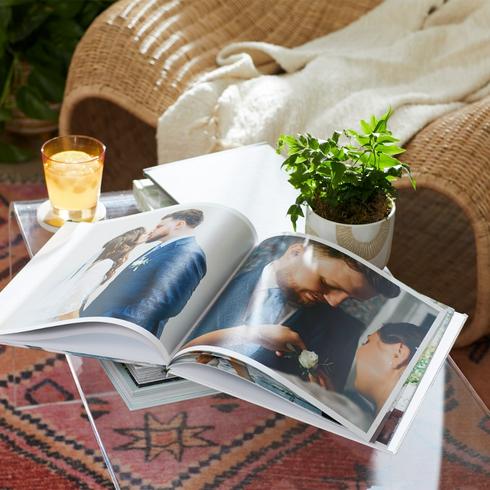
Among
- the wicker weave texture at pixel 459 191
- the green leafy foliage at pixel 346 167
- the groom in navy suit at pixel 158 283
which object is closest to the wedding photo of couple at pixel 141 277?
the groom in navy suit at pixel 158 283

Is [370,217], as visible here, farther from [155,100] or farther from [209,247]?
[155,100]

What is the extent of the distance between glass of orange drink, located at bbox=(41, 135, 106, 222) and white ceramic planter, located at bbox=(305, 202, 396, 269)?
0.31 m

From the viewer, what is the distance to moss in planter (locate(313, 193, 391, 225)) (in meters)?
0.98

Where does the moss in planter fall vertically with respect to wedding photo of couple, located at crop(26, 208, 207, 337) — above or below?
above

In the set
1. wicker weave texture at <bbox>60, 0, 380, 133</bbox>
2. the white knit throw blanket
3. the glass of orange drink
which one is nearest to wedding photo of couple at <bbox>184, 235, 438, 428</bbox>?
the glass of orange drink

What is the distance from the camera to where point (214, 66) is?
5.46 ft

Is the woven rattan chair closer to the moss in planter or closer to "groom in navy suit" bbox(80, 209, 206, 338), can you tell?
the moss in planter

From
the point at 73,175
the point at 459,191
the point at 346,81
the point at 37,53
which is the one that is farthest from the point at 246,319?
the point at 37,53

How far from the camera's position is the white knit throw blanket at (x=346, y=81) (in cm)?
151

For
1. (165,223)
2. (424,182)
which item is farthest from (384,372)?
(424,182)

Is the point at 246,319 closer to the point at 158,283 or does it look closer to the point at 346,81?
the point at 158,283

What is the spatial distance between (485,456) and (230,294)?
306 millimetres

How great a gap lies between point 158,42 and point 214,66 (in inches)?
4.8

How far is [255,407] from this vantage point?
0.84 meters
